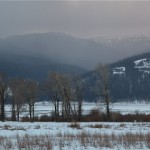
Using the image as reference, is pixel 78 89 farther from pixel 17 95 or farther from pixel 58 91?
pixel 17 95

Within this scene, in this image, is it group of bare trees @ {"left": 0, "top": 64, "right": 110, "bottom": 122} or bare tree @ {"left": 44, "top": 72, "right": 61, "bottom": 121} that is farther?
bare tree @ {"left": 44, "top": 72, "right": 61, "bottom": 121}

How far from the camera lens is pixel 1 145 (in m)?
20.8

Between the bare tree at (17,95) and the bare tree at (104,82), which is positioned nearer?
the bare tree at (104,82)

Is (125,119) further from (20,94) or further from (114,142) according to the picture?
(114,142)

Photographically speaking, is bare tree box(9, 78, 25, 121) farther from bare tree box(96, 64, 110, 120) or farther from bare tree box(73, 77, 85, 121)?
bare tree box(96, 64, 110, 120)

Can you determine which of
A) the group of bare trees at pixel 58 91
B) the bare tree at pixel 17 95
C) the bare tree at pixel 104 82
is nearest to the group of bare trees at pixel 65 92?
the group of bare trees at pixel 58 91

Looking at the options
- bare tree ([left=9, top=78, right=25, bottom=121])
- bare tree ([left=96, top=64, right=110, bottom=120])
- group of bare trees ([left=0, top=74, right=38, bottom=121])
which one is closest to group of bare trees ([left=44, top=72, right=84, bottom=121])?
group of bare trees ([left=0, top=74, right=38, bottom=121])

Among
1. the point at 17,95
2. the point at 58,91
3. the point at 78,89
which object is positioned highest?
the point at 78,89

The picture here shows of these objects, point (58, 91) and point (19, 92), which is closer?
point (58, 91)

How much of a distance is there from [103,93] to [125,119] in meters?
13.7

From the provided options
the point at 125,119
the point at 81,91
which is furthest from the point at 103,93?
the point at 125,119

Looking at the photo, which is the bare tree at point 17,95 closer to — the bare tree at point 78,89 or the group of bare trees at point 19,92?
the group of bare trees at point 19,92

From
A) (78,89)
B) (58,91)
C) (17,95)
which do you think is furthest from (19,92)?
(78,89)

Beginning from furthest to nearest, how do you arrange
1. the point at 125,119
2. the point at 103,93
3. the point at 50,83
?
the point at 50,83, the point at 103,93, the point at 125,119
